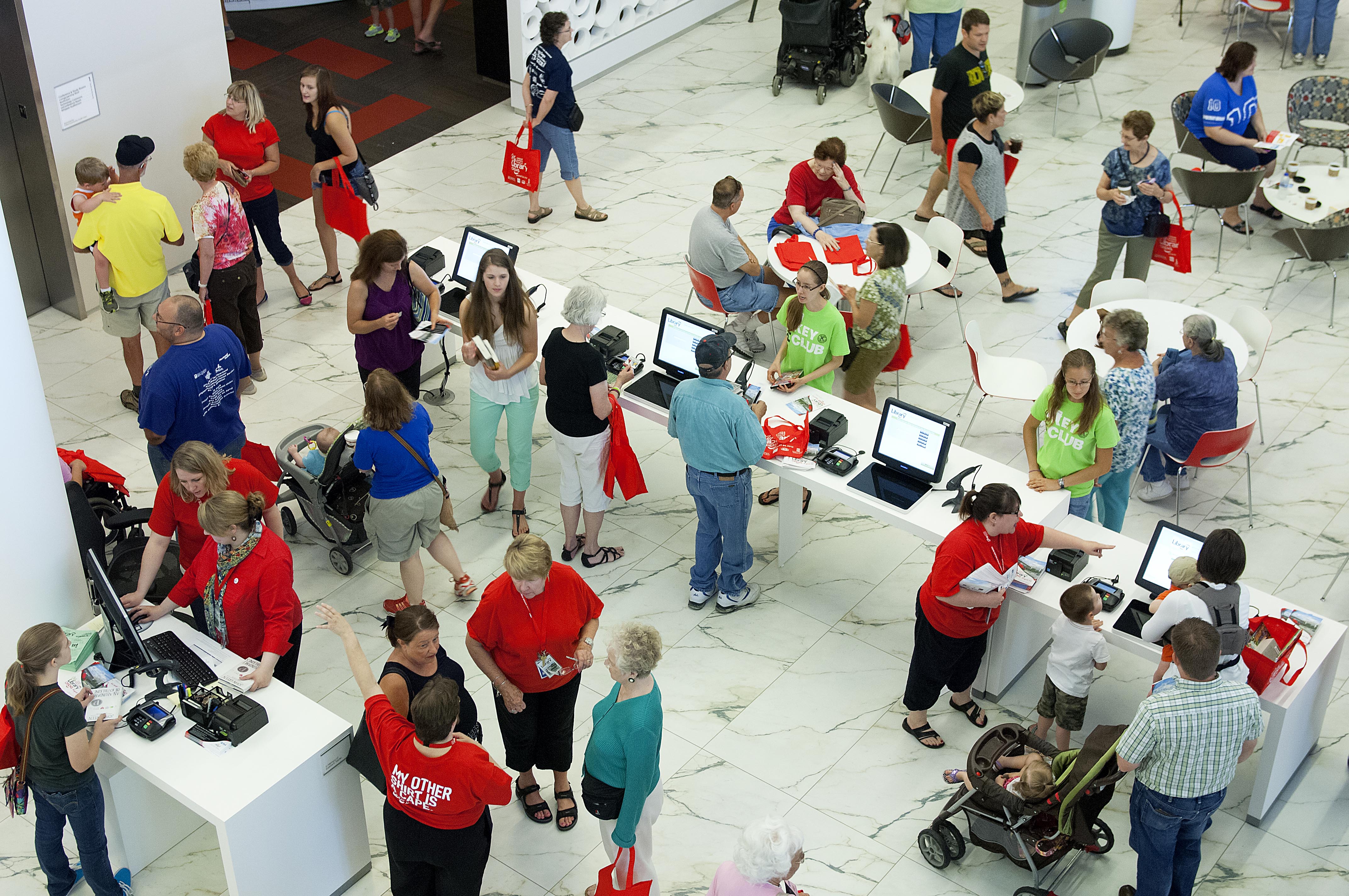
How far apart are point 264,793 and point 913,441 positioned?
130 inches

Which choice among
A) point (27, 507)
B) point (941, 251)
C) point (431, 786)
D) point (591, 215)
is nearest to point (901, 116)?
point (941, 251)

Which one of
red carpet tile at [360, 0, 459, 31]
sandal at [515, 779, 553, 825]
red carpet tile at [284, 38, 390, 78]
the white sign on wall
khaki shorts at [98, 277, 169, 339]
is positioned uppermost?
the white sign on wall

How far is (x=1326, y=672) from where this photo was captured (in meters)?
5.46

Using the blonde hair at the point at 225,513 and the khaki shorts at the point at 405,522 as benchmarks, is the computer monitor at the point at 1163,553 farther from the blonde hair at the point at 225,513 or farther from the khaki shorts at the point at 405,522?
the blonde hair at the point at 225,513

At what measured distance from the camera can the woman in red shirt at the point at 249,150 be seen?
8.14 meters

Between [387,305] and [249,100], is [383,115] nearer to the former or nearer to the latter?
[249,100]

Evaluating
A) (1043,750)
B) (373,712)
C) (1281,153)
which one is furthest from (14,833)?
(1281,153)

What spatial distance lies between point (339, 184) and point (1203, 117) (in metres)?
6.04

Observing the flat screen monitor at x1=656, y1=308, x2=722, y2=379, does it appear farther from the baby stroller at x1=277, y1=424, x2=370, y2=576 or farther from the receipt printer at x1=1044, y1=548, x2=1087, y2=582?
the receipt printer at x1=1044, y1=548, x2=1087, y2=582

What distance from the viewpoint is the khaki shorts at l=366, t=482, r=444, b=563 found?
6.09m

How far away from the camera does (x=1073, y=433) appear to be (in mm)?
6023

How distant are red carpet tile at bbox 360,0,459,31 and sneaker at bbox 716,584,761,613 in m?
8.00

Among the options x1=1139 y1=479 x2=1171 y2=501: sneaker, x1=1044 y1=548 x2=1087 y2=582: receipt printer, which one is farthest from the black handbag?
x1=1139 y1=479 x2=1171 y2=501: sneaker

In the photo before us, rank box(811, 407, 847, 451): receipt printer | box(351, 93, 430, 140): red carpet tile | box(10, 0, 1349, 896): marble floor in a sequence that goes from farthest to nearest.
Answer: box(351, 93, 430, 140): red carpet tile → box(811, 407, 847, 451): receipt printer → box(10, 0, 1349, 896): marble floor
